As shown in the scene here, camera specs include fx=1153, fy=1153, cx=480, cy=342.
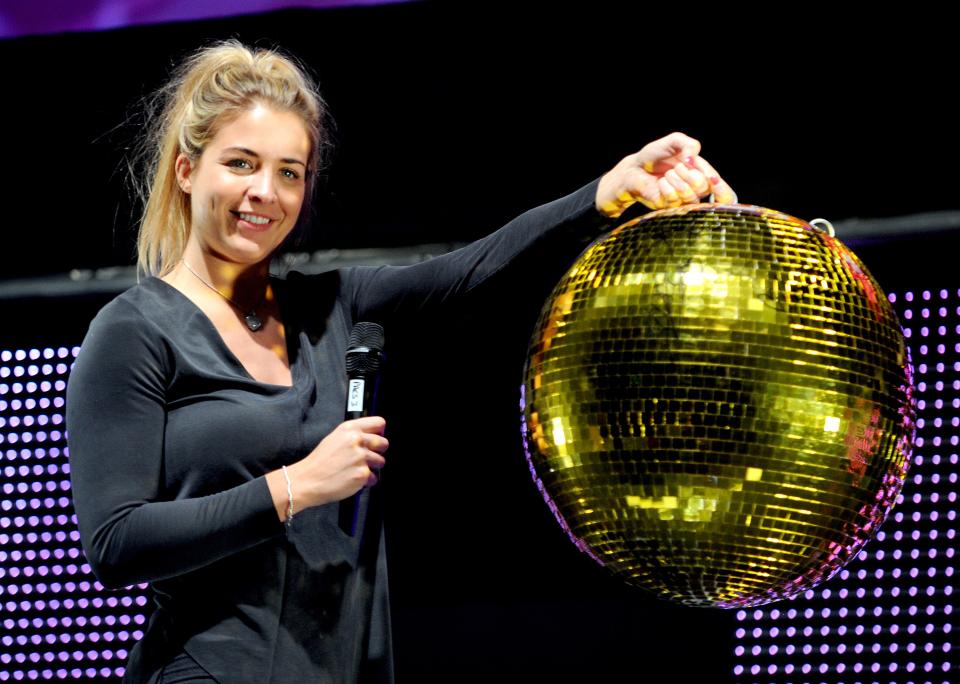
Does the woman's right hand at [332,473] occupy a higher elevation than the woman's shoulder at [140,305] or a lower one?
lower

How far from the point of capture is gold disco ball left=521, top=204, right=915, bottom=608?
2.78 ft

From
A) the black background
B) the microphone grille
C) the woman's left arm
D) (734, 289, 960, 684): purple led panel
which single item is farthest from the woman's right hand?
(734, 289, 960, 684): purple led panel

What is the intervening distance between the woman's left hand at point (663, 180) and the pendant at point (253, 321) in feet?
1.46

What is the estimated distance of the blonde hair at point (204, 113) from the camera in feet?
4.67

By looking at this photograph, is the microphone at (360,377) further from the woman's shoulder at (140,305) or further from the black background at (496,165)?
the black background at (496,165)

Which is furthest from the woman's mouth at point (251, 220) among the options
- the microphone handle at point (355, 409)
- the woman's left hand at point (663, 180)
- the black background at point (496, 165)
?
the black background at point (496, 165)

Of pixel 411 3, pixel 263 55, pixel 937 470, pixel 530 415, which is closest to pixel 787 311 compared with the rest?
pixel 530 415

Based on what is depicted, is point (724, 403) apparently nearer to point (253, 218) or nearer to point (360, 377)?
point (360, 377)

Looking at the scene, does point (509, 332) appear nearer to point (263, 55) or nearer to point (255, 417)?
point (263, 55)

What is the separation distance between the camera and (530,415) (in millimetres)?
978

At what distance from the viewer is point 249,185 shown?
53.6 inches

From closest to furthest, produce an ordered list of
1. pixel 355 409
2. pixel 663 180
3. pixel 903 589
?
pixel 663 180 → pixel 355 409 → pixel 903 589

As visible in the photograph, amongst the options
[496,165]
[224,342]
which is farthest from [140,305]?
[496,165]

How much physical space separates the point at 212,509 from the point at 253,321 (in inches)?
12.4
